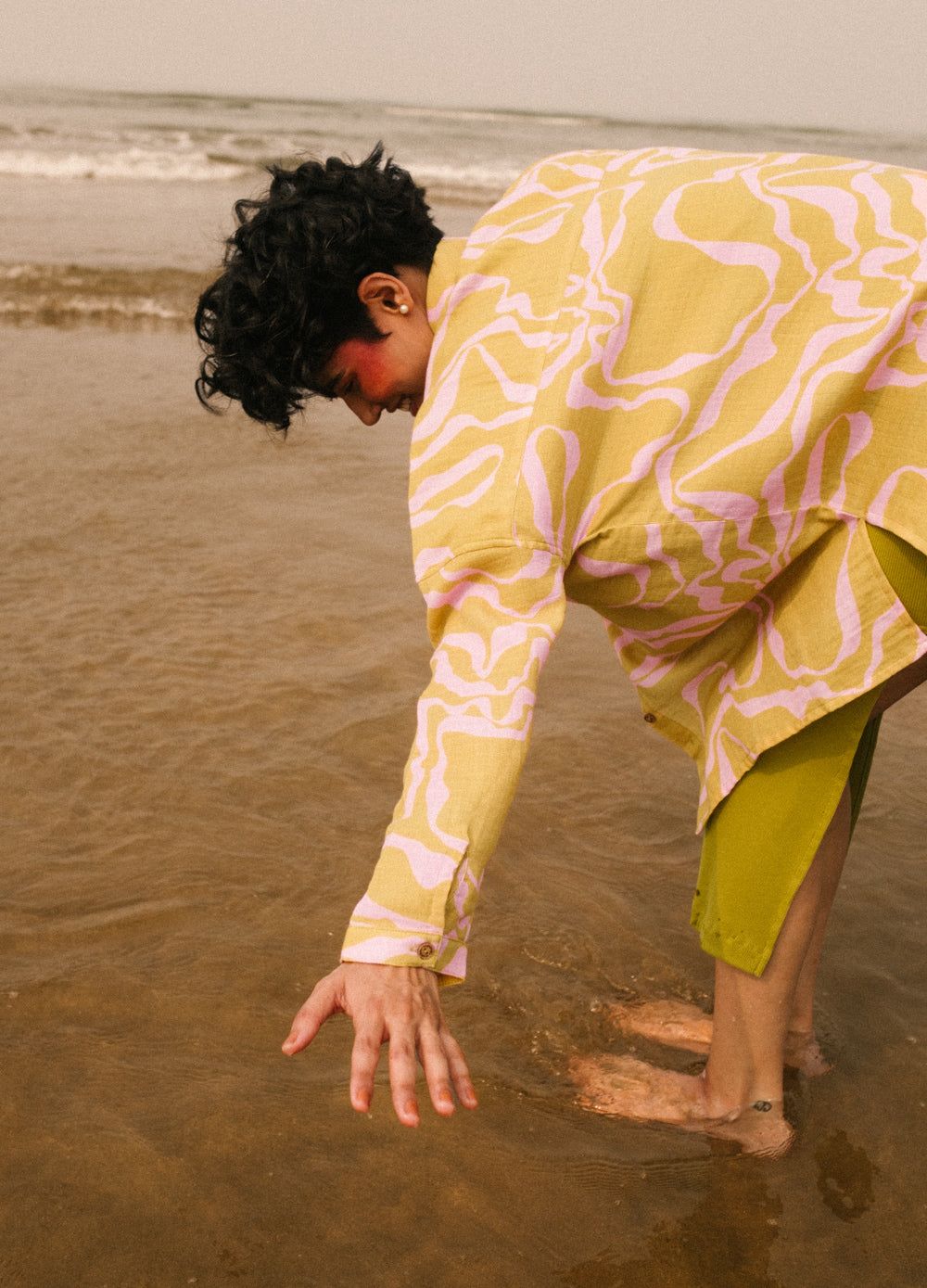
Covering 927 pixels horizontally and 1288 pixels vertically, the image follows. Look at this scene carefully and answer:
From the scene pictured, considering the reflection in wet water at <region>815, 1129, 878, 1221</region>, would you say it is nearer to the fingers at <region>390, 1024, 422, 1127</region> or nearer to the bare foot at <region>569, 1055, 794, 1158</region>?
the bare foot at <region>569, 1055, 794, 1158</region>

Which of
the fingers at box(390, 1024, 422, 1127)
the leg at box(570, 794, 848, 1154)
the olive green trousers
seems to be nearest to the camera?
the fingers at box(390, 1024, 422, 1127)

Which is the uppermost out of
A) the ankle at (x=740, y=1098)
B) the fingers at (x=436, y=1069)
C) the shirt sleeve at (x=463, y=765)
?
the shirt sleeve at (x=463, y=765)

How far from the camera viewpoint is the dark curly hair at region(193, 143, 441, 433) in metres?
1.55

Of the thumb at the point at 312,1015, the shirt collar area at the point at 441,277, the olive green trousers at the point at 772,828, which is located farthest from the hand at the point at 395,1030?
the shirt collar area at the point at 441,277

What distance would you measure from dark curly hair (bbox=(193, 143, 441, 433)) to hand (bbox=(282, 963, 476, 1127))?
767 millimetres

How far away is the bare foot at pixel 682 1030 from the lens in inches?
88.1

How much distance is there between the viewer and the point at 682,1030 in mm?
2352

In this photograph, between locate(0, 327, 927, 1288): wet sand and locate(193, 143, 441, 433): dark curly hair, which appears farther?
locate(0, 327, 927, 1288): wet sand

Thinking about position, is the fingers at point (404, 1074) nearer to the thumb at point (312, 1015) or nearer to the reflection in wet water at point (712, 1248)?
the thumb at point (312, 1015)

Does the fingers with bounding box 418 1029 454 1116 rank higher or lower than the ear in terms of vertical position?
lower

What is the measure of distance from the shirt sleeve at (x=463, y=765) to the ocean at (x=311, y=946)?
74cm

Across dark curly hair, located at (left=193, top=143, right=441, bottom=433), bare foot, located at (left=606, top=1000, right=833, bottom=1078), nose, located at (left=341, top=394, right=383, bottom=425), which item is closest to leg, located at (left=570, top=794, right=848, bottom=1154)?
bare foot, located at (left=606, top=1000, right=833, bottom=1078)

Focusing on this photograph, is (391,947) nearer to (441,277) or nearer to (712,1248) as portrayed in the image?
(441,277)

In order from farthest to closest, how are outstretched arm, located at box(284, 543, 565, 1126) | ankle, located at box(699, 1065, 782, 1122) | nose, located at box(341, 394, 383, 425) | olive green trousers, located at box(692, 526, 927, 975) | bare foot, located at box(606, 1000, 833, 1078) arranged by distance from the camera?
bare foot, located at box(606, 1000, 833, 1078) < ankle, located at box(699, 1065, 782, 1122) < olive green trousers, located at box(692, 526, 927, 975) < nose, located at box(341, 394, 383, 425) < outstretched arm, located at box(284, 543, 565, 1126)
